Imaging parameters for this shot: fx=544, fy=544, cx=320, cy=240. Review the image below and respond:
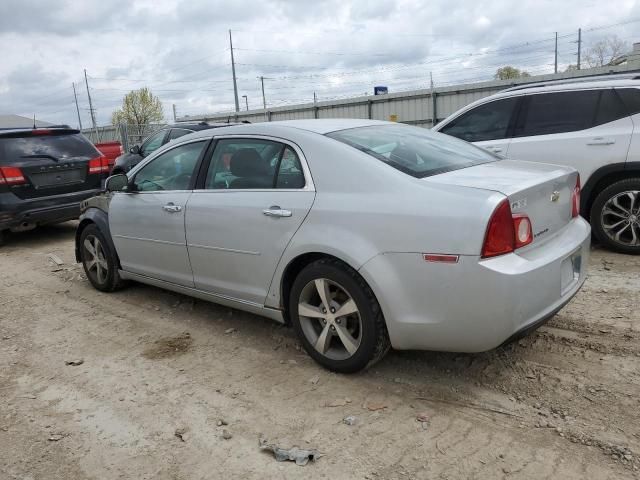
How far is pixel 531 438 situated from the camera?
8.72ft

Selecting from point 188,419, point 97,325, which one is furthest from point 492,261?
point 97,325

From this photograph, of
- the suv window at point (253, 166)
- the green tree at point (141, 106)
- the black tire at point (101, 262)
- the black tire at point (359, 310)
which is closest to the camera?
the black tire at point (359, 310)

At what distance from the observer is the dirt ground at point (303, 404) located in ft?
8.49

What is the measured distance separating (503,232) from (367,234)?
0.72 meters

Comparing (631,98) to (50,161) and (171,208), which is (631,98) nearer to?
(171,208)

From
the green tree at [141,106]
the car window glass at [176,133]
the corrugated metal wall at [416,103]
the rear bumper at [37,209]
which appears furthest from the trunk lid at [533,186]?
the green tree at [141,106]

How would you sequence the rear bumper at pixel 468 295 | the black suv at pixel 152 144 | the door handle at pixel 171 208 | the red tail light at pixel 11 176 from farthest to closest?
the black suv at pixel 152 144
the red tail light at pixel 11 176
the door handle at pixel 171 208
the rear bumper at pixel 468 295

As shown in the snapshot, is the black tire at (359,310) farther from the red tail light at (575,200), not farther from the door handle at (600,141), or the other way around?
the door handle at (600,141)

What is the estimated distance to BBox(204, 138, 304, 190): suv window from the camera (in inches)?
139

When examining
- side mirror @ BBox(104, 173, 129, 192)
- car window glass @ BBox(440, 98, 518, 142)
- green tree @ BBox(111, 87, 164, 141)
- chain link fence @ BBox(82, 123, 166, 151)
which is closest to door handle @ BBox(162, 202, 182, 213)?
side mirror @ BBox(104, 173, 129, 192)

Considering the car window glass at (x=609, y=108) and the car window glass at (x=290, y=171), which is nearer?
the car window glass at (x=290, y=171)

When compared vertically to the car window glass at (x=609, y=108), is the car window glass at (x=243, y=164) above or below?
below

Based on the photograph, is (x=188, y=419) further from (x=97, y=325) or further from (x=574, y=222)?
(x=574, y=222)

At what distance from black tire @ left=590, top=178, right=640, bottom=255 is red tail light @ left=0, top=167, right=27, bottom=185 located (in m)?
7.15
